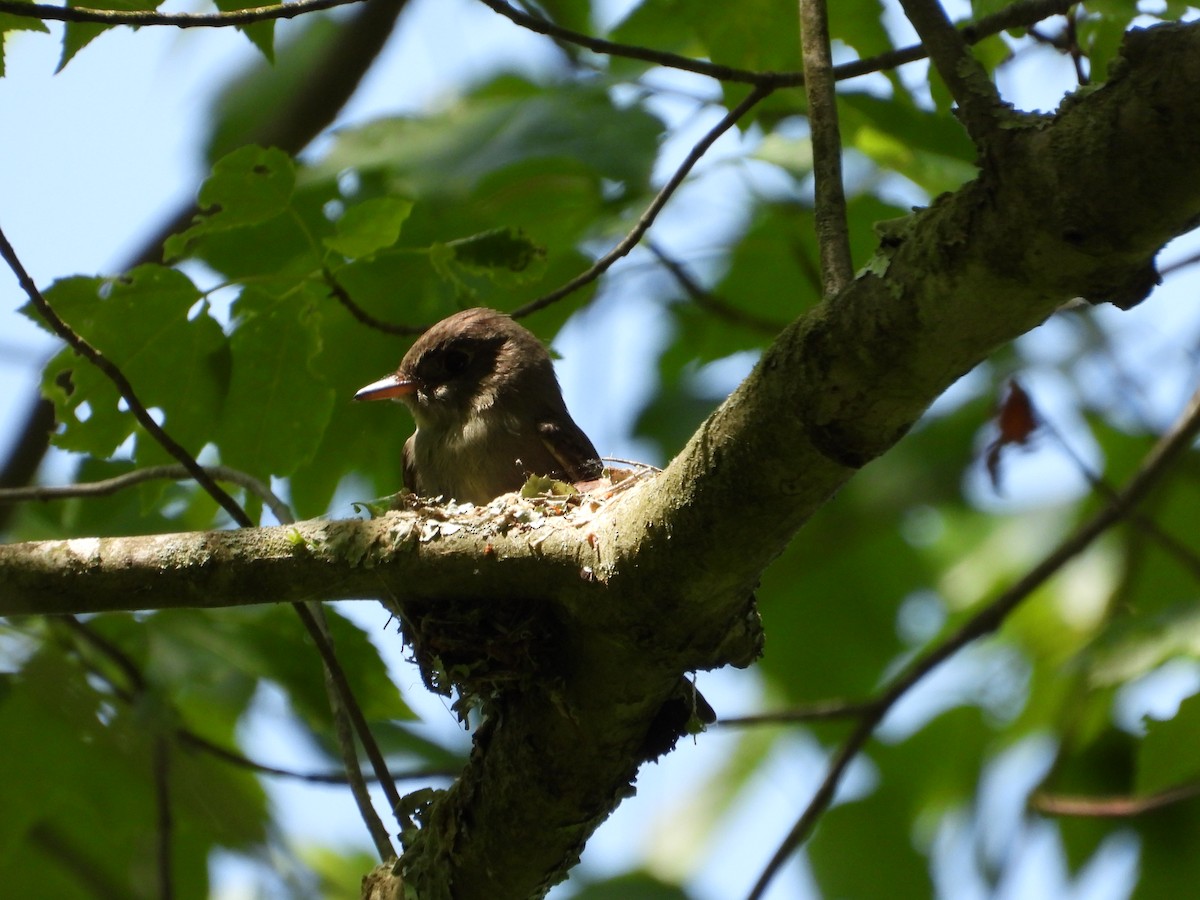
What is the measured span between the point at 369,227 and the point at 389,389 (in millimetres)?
1350

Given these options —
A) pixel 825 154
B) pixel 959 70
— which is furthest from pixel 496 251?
pixel 959 70

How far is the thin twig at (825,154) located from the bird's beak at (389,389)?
2.38 meters

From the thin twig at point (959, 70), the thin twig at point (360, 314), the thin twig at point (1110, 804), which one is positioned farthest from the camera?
the thin twig at point (1110, 804)

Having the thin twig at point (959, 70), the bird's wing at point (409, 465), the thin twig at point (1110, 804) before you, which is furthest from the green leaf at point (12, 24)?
the thin twig at point (1110, 804)

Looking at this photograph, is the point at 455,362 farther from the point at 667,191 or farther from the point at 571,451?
the point at 667,191

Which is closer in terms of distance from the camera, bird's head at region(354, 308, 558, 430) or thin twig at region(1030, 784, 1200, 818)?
thin twig at region(1030, 784, 1200, 818)

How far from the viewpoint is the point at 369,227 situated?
4020mm

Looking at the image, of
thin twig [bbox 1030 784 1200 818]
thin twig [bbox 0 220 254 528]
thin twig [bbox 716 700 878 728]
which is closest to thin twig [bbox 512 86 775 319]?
thin twig [bbox 0 220 254 528]

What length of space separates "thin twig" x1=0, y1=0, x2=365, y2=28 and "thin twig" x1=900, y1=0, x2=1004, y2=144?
4.19ft

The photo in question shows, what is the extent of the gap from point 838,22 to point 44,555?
9.18 feet

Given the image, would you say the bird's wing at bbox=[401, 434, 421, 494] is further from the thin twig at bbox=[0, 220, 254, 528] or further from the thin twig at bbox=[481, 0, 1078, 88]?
the thin twig at bbox=[481, 0, 1078, 88]

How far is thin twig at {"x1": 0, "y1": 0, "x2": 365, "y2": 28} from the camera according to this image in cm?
319

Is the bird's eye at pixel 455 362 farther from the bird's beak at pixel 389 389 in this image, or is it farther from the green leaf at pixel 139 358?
the green leaf at pixel 139 358

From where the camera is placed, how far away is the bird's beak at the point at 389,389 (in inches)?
204
